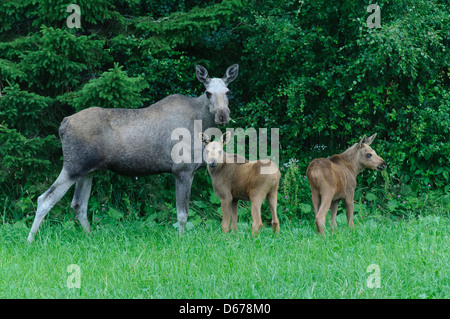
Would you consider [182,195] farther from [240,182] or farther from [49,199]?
[49,199]

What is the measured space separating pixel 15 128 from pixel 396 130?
6.49 meters

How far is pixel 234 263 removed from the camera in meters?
6.18

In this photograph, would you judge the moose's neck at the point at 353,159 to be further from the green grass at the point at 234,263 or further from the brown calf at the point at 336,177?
the green grass at the point at 234,263

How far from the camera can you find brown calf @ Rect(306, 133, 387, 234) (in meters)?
7.71

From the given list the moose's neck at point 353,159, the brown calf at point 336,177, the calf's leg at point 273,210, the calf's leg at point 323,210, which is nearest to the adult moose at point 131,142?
the calf's leg at point 273,210

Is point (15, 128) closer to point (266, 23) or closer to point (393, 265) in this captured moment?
point (266, 23)

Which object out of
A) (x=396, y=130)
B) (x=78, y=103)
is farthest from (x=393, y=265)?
(x=78, y=103)

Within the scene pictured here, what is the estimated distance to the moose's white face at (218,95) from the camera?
8.09 metres

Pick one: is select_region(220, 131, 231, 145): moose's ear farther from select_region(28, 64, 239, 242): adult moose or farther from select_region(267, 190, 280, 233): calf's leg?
select_region(267, 190, 280, 233): calf's leg

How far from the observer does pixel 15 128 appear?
30.9 ft

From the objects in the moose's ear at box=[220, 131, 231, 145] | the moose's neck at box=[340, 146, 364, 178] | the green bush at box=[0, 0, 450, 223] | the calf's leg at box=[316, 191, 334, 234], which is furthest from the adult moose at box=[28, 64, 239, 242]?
the moose's neck at box=[340, 146, 364, 178]

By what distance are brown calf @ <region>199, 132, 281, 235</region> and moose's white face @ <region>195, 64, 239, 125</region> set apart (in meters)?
0.29

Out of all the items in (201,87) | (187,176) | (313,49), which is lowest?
(187,176)

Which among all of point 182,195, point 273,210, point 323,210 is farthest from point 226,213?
point 323,210
